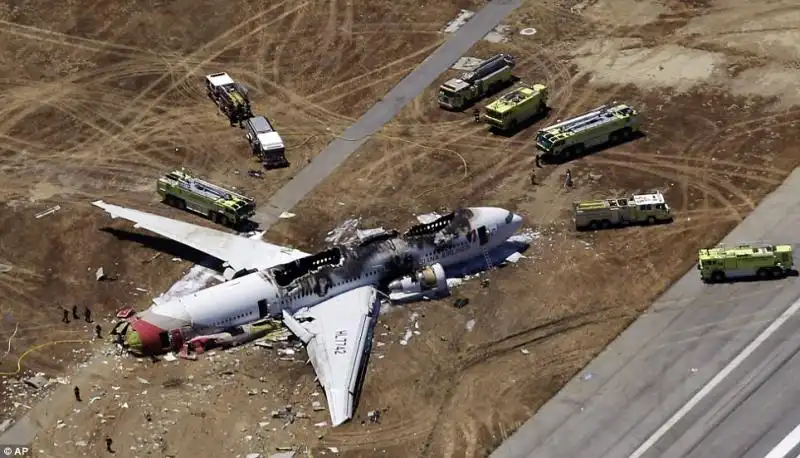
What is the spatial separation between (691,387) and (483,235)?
63.3ft

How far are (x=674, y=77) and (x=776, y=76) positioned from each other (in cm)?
960

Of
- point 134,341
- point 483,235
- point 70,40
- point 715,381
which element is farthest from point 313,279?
point 70,40

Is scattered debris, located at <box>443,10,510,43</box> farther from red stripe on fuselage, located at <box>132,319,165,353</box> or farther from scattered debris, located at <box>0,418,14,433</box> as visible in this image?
scattered debris, located at <box>0,418,14,433</box>

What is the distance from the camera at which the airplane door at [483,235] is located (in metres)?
80.6

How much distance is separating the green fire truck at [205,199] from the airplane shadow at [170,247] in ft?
14.0

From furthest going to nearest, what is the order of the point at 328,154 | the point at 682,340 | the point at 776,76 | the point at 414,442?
the point at 776,76, the point at 328,154, the point at 682,340, the point at 414,442

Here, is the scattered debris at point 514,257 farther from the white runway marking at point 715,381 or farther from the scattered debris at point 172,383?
the scattered debris at point 172,383

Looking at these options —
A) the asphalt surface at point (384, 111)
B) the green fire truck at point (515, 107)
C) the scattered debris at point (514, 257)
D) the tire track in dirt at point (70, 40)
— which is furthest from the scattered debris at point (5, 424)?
the tire track in dirt at point (70, 40)

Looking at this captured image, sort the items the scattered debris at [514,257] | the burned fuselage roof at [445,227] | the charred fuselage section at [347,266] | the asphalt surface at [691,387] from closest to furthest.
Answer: the asphalt surface at [691,387] < the charred fuselage section at [347,266] < the burned fuselage roof at [445,227] < the scattered debris at [514,257]

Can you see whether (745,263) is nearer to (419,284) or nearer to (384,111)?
(419,284)

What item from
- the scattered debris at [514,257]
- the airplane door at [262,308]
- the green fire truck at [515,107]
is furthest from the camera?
the green fire truck at [515,107]

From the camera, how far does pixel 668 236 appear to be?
8381 cm

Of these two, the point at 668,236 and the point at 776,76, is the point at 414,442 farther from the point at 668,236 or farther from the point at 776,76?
the point at 776,76

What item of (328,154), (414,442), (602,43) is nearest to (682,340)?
(414,442)
